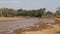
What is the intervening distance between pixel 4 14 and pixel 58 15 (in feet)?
105

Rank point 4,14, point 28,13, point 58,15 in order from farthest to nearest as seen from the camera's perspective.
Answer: point 58,15, point 28,13, point 4,14

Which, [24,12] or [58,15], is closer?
[24,12]

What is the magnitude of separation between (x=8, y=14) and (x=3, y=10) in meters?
5.39

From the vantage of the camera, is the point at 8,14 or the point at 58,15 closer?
the point at 8,14

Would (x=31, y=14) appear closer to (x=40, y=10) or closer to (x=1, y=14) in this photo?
(x=40, y=10)

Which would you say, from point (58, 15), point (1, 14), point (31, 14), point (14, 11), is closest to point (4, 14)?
point (1, 14)

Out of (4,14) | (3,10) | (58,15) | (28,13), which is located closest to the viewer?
(4,14)

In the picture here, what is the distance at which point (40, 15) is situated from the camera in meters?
83.8

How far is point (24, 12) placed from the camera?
82.2 m

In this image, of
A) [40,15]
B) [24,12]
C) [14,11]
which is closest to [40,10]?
[40,15]

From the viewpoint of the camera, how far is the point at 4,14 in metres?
73.9

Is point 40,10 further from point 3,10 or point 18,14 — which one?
point 3,10

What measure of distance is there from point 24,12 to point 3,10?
10825mm

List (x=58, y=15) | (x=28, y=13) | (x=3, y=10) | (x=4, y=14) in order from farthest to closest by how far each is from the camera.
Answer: (x=58, y=15)
(x=28, y=13)
(x=3, y=10)
(x=4, y=14)
